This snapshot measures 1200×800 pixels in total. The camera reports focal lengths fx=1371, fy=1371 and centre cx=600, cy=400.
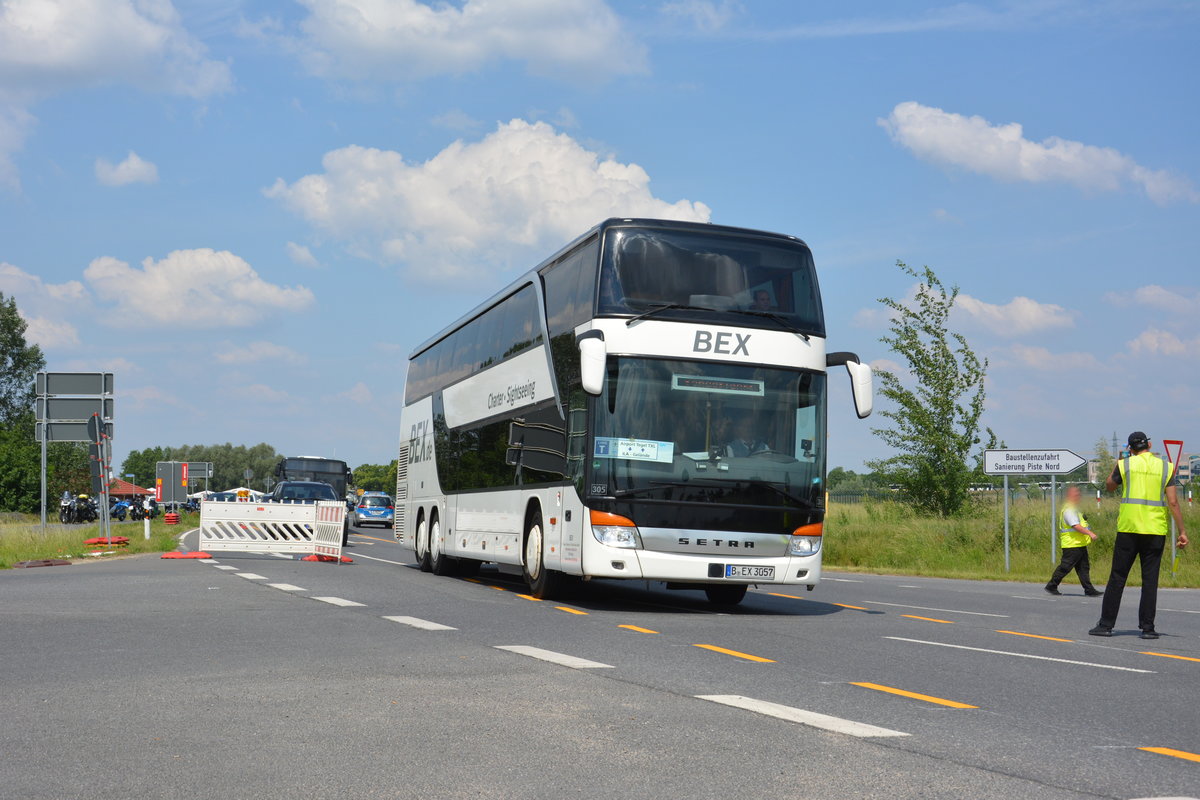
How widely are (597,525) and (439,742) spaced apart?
834 centimetres

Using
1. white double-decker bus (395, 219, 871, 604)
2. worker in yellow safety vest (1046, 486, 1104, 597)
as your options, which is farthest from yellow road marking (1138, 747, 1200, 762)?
worker in yellow safety vest (1046, 486, 1104, 597)

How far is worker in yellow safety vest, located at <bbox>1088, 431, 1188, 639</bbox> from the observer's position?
12.7 metres

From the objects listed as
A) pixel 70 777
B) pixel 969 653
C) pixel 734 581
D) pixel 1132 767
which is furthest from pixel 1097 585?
pixel 70 777

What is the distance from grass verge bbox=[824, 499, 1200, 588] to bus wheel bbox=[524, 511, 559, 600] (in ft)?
41.6

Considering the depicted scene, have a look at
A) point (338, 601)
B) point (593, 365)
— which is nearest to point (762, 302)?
point (593, 365)

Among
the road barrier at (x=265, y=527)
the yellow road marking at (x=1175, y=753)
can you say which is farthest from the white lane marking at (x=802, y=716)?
the road barrier at (x=265, y=527)

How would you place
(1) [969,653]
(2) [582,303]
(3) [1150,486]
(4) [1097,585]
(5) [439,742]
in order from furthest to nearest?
1. (4) [1097,585]
2. (2) [582,303]
3. (3) [1150,486]
4. (1) [969,653]
5. (5) [439,742]

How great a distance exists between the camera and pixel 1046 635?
13219 millimetres

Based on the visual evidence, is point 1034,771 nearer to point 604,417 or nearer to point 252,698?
point 252,698

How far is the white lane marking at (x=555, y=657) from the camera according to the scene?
384 inches

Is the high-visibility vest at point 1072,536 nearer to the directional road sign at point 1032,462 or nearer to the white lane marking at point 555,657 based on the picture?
the directional road sign at point 1032,462

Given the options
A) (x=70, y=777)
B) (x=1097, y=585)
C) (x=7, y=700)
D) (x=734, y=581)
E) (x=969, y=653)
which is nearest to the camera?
(x=70, y=777)

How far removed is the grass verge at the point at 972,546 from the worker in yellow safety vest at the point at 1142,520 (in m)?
14.1

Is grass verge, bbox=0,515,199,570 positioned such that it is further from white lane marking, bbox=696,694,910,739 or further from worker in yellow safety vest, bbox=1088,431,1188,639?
A: white lane marking, bbox=696,694,910,739
